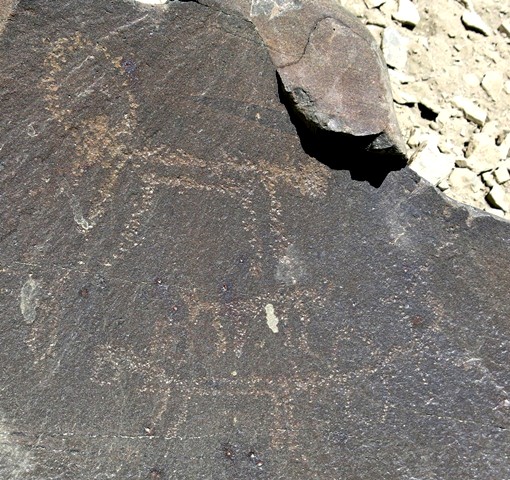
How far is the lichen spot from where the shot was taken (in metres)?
1.43

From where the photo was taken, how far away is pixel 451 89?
1.88 metres

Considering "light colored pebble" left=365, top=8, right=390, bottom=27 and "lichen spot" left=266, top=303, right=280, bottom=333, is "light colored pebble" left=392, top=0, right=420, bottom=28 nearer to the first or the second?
"light colored pebble" left=365, top=8, right=390, bottom=27

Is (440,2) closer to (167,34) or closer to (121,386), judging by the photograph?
(167,34)

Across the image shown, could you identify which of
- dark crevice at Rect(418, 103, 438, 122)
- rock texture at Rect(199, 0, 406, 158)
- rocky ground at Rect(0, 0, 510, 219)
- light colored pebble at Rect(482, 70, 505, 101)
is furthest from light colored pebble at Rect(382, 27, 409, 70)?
rock texture at Rect(199, 0, 406, 158)

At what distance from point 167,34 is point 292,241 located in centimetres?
43

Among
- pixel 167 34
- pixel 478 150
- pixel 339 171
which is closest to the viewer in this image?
pixel 167 34

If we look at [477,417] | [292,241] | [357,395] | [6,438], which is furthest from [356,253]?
[6,438]

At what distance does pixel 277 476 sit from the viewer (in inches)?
56.5

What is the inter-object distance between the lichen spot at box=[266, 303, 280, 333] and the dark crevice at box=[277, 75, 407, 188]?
28 centimetres

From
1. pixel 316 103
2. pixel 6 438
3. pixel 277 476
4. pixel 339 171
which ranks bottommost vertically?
pixel 277 476

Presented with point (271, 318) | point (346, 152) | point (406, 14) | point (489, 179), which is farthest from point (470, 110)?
point (271, 318)

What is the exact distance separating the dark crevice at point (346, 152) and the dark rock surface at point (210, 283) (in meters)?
0.02

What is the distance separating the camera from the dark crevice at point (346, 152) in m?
1.39

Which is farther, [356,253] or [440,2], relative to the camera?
[440,2]
